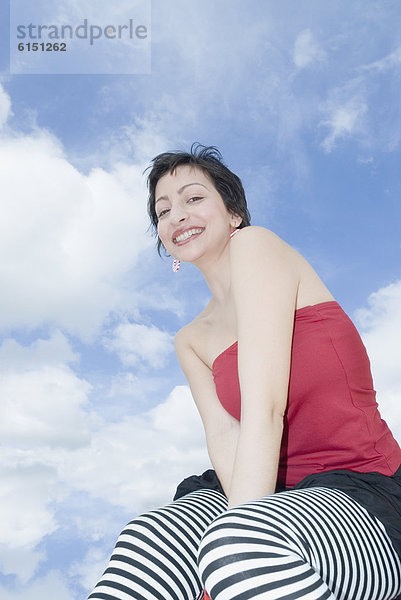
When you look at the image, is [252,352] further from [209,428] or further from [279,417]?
[209,428]

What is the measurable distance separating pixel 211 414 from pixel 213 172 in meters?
1.07

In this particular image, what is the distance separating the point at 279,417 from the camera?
164cm

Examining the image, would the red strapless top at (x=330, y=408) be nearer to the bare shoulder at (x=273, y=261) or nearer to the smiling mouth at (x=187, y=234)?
the bare shoulder at (x=273, y=261)

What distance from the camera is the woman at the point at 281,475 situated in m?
1.23

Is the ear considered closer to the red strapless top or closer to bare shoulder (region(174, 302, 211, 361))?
bare shoulder (region(174, 302, 211, 361))

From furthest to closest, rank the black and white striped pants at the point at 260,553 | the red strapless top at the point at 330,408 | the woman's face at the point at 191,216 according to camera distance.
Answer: the woman's face at the point at 191,216 → the red strapless top at the point at 330,408 → the black and white striped pants at the point at 260,553

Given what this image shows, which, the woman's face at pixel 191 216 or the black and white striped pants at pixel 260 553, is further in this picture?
the woman's face at pixel 191 216

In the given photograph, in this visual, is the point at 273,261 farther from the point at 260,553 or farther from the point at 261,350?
the point at 260,553

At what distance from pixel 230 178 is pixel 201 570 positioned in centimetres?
178

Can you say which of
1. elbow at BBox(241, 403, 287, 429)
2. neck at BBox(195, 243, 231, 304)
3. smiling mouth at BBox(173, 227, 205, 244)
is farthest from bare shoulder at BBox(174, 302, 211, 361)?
elbow at BBox(241, 403, 287, 429)

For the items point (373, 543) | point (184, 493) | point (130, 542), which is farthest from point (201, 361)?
point (373, 543)

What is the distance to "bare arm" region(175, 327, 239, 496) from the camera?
207 cm

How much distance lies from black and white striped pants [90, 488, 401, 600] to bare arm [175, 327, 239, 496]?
0.19m

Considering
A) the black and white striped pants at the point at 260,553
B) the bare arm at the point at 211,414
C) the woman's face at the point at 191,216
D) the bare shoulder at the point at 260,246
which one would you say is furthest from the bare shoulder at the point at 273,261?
the black and white striped pants at the point at 260,553
